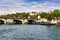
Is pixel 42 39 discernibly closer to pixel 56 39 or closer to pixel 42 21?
pixel 56 39

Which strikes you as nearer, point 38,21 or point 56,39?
point 56,39

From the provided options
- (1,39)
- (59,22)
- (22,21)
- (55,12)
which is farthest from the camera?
(55,12)

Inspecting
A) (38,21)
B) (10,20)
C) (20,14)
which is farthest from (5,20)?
(20,14)

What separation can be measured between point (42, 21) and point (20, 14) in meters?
21.5

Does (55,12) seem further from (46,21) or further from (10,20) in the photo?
(10,20)

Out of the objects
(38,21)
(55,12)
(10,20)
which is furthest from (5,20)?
(55,12)

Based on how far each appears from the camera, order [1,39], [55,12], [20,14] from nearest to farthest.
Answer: [1,39], [55,12], [20,14]

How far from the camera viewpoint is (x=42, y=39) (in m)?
24.4

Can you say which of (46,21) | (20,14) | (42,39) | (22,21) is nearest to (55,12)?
(46,21)

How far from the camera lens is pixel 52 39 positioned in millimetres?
24297

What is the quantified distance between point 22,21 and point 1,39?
Result: 4969 cm

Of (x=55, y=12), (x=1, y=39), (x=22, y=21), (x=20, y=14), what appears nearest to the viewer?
(x=1, y=39)

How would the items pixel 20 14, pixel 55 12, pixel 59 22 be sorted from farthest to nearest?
pixel 20 14 < pixel 55 12 < pixel 59 22

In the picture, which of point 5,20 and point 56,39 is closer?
point 56,39
